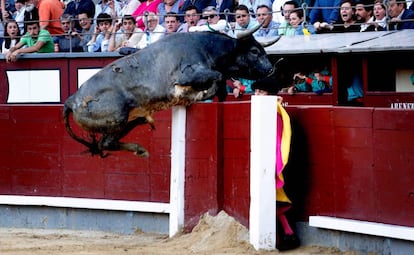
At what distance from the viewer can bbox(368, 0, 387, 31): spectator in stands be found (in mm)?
10209

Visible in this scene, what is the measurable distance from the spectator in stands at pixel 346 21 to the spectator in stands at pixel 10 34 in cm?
382

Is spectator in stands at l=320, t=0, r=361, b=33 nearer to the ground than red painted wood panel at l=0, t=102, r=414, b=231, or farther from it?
farther from it

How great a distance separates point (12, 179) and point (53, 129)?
655 millimetres

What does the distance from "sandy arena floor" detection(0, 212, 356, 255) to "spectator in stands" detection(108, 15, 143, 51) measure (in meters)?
3.21

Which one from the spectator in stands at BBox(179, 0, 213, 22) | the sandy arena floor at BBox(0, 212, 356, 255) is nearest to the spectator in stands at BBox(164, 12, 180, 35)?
the spectator in stands at BBox(179, 0, 213, 22)

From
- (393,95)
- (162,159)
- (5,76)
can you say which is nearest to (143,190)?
(162,159)

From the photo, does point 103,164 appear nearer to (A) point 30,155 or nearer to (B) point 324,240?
(A) point 30,155

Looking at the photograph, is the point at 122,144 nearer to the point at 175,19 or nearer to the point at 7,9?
the point at 175,19

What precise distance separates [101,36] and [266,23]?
91.1 inches

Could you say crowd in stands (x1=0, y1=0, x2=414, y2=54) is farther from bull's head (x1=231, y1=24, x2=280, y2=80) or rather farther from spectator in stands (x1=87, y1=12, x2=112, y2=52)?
bull's head (x1=231, y1=24, x2=280, y2=80)

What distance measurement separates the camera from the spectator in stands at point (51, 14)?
13.0 metres

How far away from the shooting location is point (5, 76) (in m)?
13.2

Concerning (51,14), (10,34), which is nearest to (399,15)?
(51,14)

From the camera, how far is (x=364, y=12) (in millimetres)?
10555
